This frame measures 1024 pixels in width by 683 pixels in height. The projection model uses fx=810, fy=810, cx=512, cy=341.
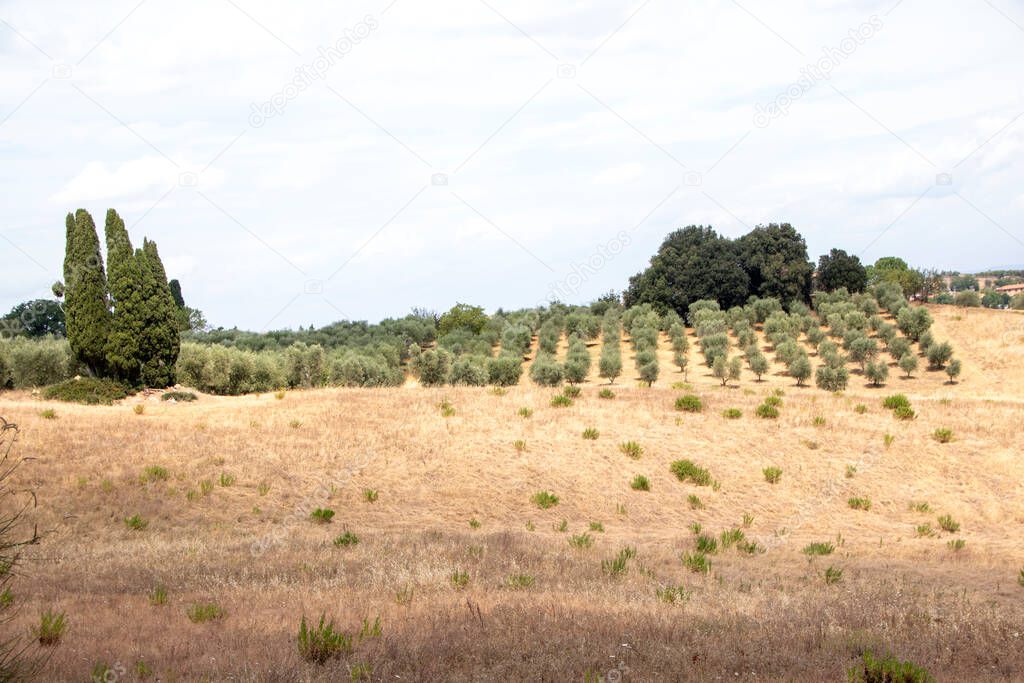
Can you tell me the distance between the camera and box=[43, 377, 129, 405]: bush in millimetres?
37812

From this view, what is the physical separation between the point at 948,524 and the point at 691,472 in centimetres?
709

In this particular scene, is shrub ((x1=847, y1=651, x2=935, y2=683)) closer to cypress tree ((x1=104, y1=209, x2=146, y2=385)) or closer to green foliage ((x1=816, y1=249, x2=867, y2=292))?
cypress tree ((x1=104, y1=209, x2=146, y2=385))

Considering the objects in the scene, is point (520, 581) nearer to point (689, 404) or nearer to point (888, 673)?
point (888, 673)

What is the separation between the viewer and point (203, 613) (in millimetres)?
10555

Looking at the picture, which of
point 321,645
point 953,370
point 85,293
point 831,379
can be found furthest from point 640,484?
point 953,370

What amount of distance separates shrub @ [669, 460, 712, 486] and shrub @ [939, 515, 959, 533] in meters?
6.37

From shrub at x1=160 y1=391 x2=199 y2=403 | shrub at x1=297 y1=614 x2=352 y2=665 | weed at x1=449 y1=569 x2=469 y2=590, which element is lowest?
weed at x1=449 y1=569 x2=469 y2=590

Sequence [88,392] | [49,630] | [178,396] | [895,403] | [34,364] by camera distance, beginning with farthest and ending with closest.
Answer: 1. [34,364]
2. [178,396]
3. [88,392]
4. [895,403]
5. [49,630]

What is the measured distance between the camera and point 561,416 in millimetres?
28891

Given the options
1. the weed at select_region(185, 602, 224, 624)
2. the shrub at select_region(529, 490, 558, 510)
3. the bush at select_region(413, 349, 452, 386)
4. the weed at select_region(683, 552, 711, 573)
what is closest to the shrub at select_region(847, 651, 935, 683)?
the weed at select_region(683, 552, 711, 573)

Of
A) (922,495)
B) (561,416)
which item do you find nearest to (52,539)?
(561,416)

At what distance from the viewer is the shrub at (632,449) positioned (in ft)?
85.7

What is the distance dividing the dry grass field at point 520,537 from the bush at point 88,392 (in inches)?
43.4

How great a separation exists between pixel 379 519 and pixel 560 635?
12252 millimetres
